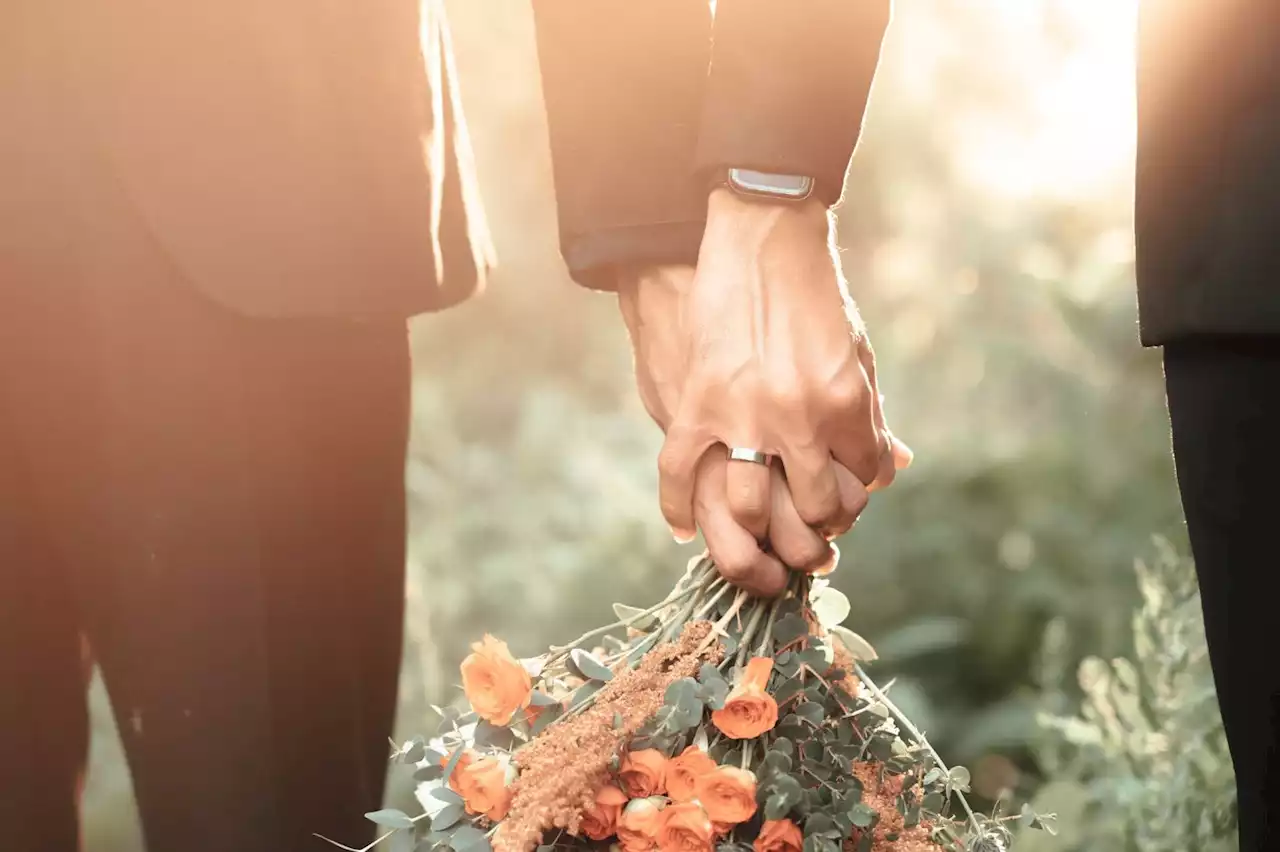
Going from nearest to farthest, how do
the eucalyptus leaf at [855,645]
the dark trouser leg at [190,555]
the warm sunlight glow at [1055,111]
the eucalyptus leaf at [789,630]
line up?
the eucalyptus leaf at [789,630] < the eucalyptus leaf at [855,645] < the dark trouser leg at [190,555] < the warm sunlight glow at [1055,111]

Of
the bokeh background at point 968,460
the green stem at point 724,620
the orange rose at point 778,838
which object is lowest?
the bokeh background at point 968,460

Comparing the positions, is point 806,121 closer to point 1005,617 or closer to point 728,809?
point 728,809

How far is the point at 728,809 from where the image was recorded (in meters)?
0.65

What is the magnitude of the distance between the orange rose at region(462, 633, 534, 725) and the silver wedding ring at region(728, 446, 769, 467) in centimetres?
20

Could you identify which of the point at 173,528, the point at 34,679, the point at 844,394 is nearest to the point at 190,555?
the point at 173,528

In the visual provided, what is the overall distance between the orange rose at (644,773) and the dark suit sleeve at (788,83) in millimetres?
400

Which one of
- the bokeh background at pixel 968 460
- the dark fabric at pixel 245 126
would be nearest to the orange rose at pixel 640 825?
the dark fabric at pixel 245 126

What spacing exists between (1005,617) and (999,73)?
983mm

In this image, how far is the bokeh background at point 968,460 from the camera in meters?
1.96

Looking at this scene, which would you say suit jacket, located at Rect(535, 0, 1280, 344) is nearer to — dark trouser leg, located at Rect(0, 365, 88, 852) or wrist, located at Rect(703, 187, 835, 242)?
wrist, located at Rect(703, 187, 835, 242)

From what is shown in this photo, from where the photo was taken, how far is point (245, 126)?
3.04 ft

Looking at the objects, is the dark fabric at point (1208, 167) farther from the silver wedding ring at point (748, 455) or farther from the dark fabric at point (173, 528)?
the dark fabric at point (173, 528)

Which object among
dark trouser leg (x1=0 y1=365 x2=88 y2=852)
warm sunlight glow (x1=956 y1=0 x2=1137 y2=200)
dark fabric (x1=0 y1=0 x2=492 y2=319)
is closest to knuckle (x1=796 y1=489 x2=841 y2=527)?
dark fabric (x1=0 y1=0 x2=492 y2=319)

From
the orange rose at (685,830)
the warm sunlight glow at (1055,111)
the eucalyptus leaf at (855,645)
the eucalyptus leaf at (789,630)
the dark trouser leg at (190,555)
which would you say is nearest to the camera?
the orange rose at (685,830)
